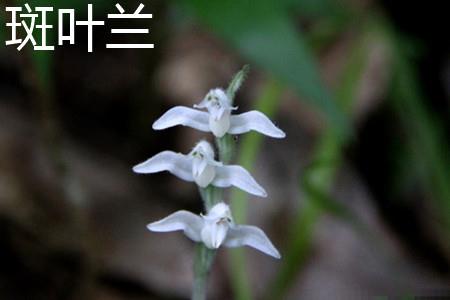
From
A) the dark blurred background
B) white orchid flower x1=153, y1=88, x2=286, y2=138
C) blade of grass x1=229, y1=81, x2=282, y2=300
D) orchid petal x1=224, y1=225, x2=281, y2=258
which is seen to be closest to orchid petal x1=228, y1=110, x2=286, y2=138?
white orchid flower x1=153, y1=88, x2=286, y2=138

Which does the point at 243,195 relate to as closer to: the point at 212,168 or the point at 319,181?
the point at 319,181

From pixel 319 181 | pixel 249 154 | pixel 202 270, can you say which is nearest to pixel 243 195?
pixel 249 154

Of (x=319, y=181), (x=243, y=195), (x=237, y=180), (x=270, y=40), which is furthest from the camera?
(x=319, y=181)

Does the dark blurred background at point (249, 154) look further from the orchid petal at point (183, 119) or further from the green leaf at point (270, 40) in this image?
the orchid petal at point (183, 119)

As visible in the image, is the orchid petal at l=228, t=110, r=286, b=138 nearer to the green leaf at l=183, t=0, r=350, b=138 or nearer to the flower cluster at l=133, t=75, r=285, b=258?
the flower cluster at l=133, t=75, r=285, b=258

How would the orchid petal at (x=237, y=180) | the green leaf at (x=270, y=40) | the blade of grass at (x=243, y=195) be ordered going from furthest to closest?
the blade of grass at (x=243, y=195), the green leaf at (x=270, y=40), the orchid petal at (x=237, y=180)

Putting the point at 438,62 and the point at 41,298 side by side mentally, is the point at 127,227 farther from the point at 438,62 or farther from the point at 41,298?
the point at 438,62

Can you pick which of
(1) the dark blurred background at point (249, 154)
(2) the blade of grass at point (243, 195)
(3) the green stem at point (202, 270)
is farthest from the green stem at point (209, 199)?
(2) the blade of grass at point (243, 195)
